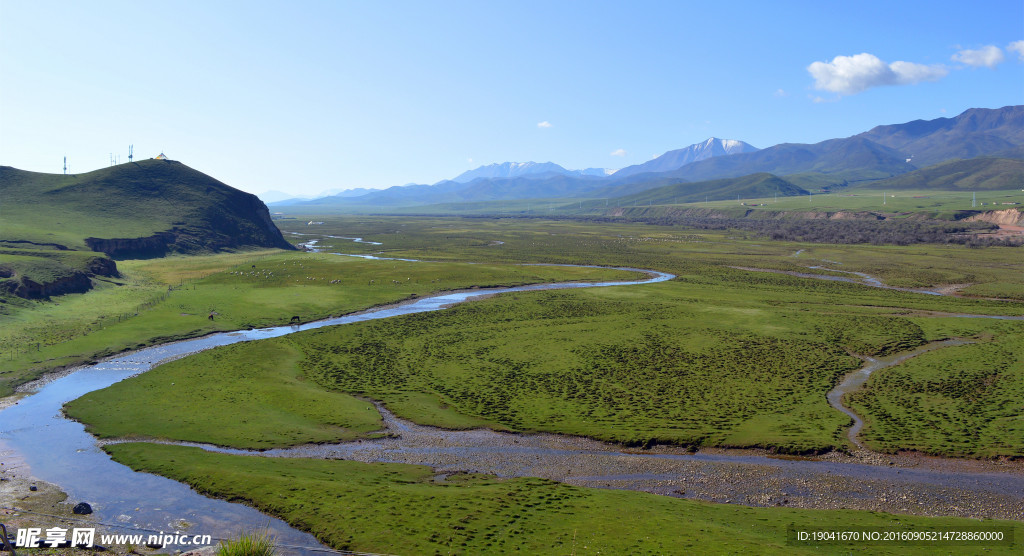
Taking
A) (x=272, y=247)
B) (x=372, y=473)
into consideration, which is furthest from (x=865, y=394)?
(x=272, y=247)

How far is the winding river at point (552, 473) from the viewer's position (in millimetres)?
27500

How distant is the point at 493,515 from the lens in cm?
2595

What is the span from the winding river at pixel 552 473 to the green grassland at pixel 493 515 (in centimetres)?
124

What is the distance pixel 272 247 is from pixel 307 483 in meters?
168

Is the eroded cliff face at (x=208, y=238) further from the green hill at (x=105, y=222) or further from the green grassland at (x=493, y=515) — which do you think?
the green grassland at (x=493, y=515)

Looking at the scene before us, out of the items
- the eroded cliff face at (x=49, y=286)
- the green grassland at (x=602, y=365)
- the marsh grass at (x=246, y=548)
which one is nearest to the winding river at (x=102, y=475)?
the green grassland at (x=602, y=365)

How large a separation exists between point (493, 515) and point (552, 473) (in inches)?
302

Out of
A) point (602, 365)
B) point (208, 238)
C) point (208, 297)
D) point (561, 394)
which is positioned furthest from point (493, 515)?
point (208, 238)

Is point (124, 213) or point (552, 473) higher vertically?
point (124, 213)

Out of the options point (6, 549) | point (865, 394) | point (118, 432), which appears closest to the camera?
point (6, 549)

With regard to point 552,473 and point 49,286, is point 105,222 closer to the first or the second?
point 49,286

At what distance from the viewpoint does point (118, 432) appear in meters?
37.0

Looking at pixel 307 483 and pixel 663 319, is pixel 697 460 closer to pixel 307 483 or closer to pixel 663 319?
pixel 307 483

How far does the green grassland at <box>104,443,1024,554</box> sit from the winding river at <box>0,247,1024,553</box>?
1.24m
